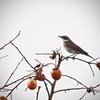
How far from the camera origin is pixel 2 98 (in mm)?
2365

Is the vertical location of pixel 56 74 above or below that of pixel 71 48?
below

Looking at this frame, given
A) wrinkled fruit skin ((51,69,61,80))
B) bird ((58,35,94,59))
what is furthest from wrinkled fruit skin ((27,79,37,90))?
bird ((58,35,94,59))

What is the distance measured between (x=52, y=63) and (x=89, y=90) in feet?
1.98

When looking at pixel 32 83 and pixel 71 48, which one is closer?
pixel 32 83

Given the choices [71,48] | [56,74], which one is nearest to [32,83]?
[56,74]

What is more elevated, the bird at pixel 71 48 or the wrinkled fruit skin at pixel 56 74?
the bird at pixel 71 48

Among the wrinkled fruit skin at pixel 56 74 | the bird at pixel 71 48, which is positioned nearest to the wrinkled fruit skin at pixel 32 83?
the wrinkled fruit skin at pixel 56 74

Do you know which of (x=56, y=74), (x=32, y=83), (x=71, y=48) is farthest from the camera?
(x=71, y=48)

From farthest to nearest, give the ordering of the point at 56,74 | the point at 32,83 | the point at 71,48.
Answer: the point at 71,48
the point at 32,83
the point at 56,74

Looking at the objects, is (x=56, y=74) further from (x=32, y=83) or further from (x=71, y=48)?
(x=71, y=48)

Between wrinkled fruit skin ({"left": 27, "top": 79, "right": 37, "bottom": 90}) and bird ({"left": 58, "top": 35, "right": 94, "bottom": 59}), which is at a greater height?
bird ({"left": 58, "top": 35, "right": 94, "bottom": 59})

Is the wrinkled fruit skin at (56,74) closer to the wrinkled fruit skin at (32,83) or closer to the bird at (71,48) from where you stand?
the wrinkled fruit skin at (32,83)

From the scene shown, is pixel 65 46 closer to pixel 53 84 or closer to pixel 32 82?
pixel 32 82

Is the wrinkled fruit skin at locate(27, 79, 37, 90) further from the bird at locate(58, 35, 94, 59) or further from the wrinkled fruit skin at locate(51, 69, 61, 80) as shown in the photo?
the bird at locate(58, 35, 94, 59)
